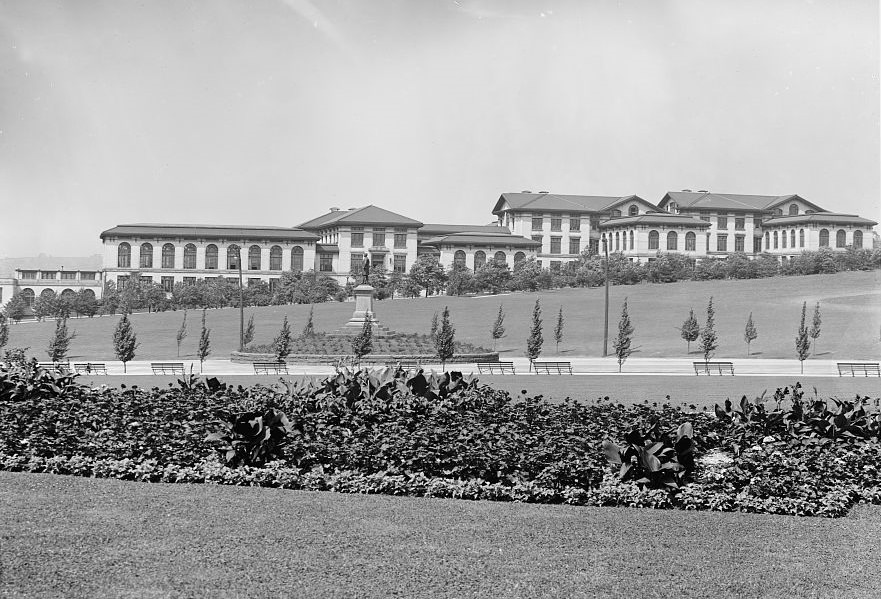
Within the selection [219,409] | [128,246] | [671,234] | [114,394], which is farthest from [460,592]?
[671,234]

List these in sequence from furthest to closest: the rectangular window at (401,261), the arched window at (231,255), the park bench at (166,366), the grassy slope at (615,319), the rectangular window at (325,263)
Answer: the rectangular window at (401,261), the rectangular window at (325,263), the arched window at (231,255), the grassy slope at (615,319), the park bench at (166,366)

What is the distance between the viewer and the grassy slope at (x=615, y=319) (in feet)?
174

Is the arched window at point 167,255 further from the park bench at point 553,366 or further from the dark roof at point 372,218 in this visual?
the park bench at point 553,366

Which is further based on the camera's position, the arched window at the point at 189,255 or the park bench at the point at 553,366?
the arched window at the point at 189,255

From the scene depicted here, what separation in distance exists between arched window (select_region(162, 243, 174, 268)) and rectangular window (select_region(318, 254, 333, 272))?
61.3ft

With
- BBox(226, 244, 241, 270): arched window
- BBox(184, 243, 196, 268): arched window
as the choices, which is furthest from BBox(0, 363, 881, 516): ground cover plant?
BBox(184, 243, 196, 268): arched window

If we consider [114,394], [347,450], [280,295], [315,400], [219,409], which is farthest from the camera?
[280,295]

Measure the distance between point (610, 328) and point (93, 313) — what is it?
49742mm

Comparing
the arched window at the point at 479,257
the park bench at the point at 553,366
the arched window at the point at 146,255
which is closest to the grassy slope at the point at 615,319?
the park bench at the point at 553,366

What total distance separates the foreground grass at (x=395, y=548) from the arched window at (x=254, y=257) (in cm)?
10685

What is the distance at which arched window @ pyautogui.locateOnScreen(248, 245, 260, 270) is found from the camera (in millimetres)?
113812

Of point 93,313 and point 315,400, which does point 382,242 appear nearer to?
point 93,313

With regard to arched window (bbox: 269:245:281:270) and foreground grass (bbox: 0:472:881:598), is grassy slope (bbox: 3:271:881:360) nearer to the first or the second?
arched window (bbox: 269:245:281:270)

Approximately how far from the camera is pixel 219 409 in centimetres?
1094
